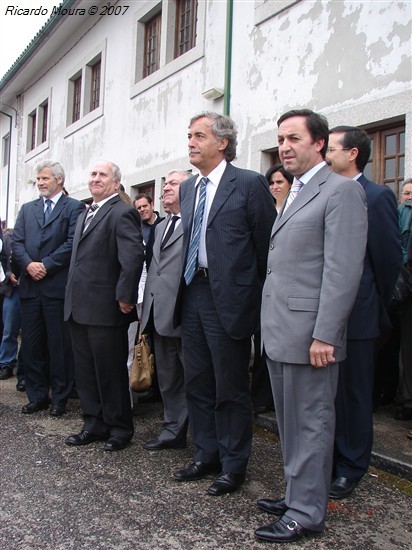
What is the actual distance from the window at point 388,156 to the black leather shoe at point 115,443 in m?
3.40

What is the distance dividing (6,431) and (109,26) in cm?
910

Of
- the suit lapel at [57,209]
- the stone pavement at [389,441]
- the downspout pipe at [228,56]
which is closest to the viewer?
the stone pavement at [389,441]

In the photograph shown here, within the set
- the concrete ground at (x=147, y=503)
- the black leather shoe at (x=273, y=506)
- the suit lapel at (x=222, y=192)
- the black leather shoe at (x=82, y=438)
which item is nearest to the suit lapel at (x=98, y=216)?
the suit lapel at (x=222, y=192)

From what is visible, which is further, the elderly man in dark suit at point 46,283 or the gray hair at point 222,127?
the elderly man in dark suit at point 46,283

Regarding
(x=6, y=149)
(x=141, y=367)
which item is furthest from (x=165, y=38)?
(x=6, y=149)

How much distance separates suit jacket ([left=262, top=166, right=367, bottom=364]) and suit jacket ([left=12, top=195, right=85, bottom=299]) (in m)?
2.51

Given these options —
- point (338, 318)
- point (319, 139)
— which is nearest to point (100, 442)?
point (338, 318)

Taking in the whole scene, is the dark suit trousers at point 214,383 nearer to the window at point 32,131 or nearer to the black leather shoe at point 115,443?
the black leather shoe at point 115,443

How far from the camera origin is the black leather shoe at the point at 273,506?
9.11ft

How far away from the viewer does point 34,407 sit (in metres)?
4.67

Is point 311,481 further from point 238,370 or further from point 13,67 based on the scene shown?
point 13,67

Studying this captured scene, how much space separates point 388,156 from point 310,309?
11.1 ft

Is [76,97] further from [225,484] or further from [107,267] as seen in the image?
[225,484]

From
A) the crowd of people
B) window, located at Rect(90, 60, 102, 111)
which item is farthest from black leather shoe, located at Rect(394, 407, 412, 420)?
window, located at Rect(90, 60, 102, 111)
